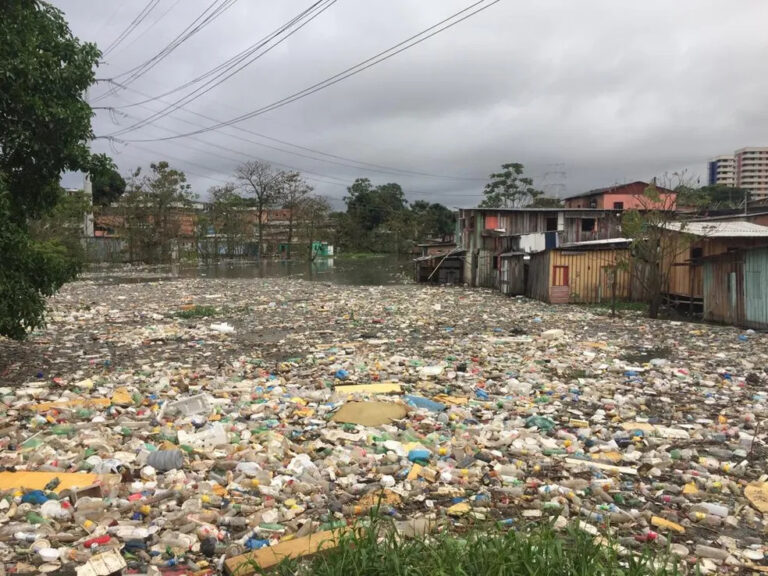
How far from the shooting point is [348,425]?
5449 millimetres

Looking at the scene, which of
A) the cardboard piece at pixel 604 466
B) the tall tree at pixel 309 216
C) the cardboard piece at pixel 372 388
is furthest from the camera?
the tall tree at pixel 309 216

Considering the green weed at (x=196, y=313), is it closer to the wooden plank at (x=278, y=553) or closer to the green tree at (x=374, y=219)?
the wooden plank at (x=278, y=553)

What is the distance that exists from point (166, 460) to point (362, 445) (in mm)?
1604

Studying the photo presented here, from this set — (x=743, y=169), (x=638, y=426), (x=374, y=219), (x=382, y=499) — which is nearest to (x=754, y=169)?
(x=743, y=169)

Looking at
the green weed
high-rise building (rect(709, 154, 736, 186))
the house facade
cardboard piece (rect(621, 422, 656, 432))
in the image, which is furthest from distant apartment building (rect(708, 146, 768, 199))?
cardboard piece (rect(621, 422, 656, 432))

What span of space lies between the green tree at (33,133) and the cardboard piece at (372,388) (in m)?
3.94

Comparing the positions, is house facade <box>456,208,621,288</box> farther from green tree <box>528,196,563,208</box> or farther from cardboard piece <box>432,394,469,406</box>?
cardboard piece <box>432,394,469,406</box>

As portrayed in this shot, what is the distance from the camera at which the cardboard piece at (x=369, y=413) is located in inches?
220

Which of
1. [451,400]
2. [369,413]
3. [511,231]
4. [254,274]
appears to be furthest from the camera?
[254,274]

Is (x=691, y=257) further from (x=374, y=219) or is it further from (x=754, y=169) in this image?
(x=754, y=169)

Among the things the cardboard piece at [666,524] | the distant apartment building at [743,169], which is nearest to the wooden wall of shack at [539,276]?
the cardboard piece at [666,524]

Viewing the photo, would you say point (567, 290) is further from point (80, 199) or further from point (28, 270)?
point (80, 199)

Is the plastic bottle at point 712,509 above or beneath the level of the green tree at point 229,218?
beneath

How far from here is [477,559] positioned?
8.53 ft
